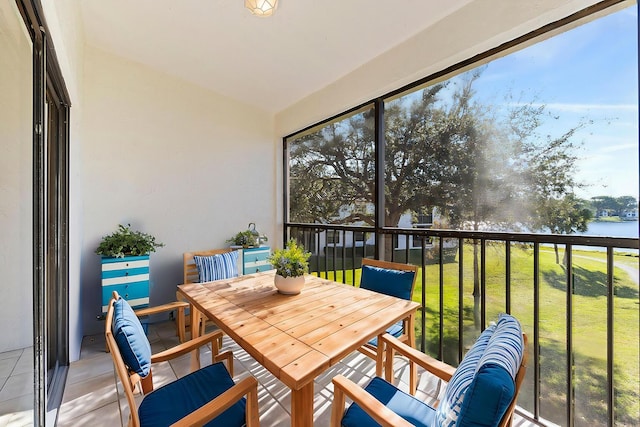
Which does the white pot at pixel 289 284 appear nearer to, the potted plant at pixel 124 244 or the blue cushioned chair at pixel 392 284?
the blue cushioned chair at pixel 392 284

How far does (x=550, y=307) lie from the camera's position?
1.77 m

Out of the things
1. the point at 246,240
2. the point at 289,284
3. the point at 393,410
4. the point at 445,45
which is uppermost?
the point at 445,45

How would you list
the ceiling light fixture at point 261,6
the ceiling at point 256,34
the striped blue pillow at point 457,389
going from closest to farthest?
1. the striped blue pillow at point 457,389
2. the ceiling light fixture at point 261,6
3. the ceiling at point 256,34

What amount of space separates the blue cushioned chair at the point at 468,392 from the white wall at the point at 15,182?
1327 mm

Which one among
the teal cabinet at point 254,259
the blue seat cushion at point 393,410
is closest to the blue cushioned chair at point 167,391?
the blue seat cushion at point 393,410

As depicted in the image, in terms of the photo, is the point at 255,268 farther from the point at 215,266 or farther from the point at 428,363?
the point at 428,363

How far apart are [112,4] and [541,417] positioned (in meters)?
4.40

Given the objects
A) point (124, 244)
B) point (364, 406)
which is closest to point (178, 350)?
point (364, 406)

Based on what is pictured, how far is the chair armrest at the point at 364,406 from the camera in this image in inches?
37.9

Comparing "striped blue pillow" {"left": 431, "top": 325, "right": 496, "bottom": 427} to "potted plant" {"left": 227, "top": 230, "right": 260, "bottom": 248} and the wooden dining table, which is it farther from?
"potted plant" {"left": 227, "top": 230, "right": 260, "bottom": 248}

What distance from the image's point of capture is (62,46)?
1706 millimetres

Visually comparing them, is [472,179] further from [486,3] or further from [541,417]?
[541,417]

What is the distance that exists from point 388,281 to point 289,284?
806 millimetres

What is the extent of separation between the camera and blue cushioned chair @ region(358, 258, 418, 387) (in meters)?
1.91
